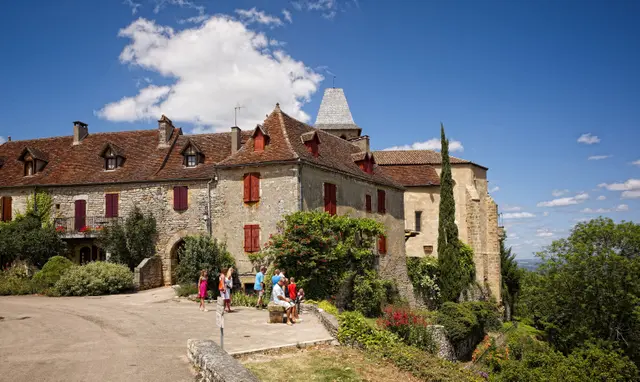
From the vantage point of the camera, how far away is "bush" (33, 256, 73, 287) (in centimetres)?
2198

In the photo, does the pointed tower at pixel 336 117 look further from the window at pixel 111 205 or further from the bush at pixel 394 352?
the bush at pixel 394 352

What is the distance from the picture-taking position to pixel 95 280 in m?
21.2

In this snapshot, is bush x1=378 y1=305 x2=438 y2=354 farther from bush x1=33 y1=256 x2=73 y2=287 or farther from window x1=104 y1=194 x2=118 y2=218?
window x1=104 y1=194 x2=118 y2=218

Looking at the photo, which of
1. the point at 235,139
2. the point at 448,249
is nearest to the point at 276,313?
the point at 235,139

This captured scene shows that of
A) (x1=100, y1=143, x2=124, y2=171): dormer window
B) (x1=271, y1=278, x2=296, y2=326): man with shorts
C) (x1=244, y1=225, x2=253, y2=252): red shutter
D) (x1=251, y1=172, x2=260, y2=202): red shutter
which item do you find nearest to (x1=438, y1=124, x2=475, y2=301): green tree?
(x1=244, y1=225, x2=253, y2=252): red shutter

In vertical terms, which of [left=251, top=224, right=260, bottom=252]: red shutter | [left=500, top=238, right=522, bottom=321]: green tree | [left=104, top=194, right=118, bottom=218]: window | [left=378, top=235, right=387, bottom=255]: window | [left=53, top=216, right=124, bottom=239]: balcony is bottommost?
[left=500, top=238, right=522, bottom=321]: green tree

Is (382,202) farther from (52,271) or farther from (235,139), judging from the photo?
(52,271)

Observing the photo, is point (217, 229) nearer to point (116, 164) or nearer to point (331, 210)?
point (331, 210)

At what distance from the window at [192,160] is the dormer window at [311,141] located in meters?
6.11

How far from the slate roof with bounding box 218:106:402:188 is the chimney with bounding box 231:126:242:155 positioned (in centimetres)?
90

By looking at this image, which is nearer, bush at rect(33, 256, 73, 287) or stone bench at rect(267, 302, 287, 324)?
stone bench at rect(267, 302, 287, 324)

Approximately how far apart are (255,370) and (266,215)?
12.6 m

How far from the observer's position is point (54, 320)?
14.6 metres

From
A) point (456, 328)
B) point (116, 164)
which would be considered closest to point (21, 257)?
point (116, 164)
